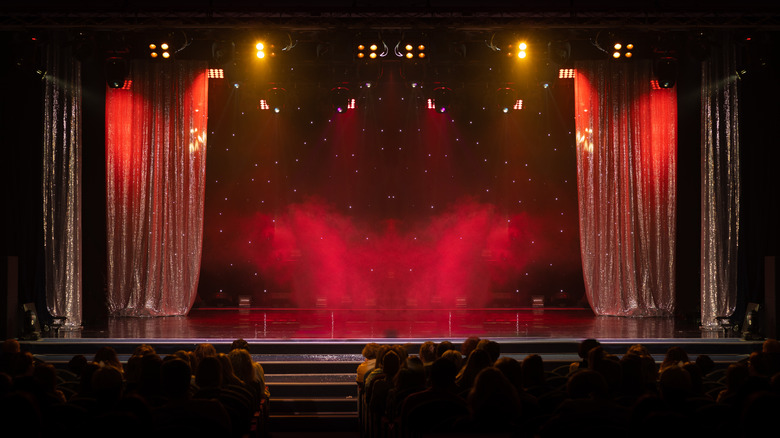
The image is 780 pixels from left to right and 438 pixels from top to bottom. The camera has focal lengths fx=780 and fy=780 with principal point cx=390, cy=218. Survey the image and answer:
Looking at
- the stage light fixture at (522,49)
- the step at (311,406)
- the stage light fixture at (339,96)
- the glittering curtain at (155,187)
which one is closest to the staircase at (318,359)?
the step at (311,406)

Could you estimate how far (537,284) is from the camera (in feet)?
48.2

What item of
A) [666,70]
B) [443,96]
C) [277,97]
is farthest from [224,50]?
[666,70]

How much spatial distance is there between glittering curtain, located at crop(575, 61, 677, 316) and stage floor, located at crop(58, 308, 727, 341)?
0.57 metres

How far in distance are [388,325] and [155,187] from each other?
4642mm

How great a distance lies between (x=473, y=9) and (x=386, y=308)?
21.6ft

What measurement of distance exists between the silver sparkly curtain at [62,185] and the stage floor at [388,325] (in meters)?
0.84

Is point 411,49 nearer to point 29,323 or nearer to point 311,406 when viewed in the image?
point 311,406

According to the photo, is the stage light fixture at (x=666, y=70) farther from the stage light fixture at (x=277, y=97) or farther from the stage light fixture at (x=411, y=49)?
the stage light fixture at (x=277, y=97)

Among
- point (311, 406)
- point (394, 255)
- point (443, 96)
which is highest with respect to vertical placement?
point (443, 96)

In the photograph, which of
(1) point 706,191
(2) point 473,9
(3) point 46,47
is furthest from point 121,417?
(1) point 706,191

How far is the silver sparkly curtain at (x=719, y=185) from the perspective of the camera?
11.3 meters

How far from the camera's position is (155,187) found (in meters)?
13.0

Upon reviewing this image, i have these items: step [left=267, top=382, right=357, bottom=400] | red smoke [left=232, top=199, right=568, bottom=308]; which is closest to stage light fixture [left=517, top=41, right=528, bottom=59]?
red smoke [left=232, top=199, right=568, bottom=308]

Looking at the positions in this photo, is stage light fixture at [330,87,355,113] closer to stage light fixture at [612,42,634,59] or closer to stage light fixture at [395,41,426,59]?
stage light fixture at [395,41,426,59]
